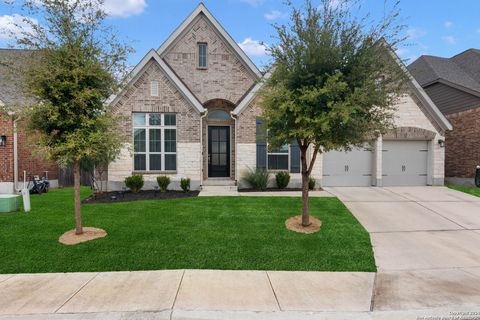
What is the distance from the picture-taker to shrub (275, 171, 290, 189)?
11969 millimetres

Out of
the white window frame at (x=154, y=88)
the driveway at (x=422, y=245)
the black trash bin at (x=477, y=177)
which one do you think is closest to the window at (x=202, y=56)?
the white window frame at (x=154, y=88)

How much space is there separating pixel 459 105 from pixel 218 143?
12.6 m

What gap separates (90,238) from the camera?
20.2ft

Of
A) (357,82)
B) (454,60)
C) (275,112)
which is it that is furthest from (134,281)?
(454,60)

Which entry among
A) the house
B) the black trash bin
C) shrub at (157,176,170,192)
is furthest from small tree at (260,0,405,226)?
the black trash bin

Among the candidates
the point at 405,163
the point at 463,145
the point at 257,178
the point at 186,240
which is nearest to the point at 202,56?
the point at 257,178

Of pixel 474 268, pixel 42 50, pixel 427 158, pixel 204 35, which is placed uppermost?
pixel 204 35

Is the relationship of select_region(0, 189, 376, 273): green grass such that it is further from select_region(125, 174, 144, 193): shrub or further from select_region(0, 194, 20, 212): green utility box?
select_region(125, 174, 144, 193): shrub

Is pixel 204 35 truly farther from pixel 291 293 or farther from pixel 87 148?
pixel 291 293

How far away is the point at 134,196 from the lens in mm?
10797

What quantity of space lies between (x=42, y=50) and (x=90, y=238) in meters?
4.02

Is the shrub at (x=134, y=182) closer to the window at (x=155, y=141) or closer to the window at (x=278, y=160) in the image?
the window at (x=155, y=141)

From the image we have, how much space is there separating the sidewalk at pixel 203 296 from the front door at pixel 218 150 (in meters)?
9.18

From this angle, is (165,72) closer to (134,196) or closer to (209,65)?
(209,65)
